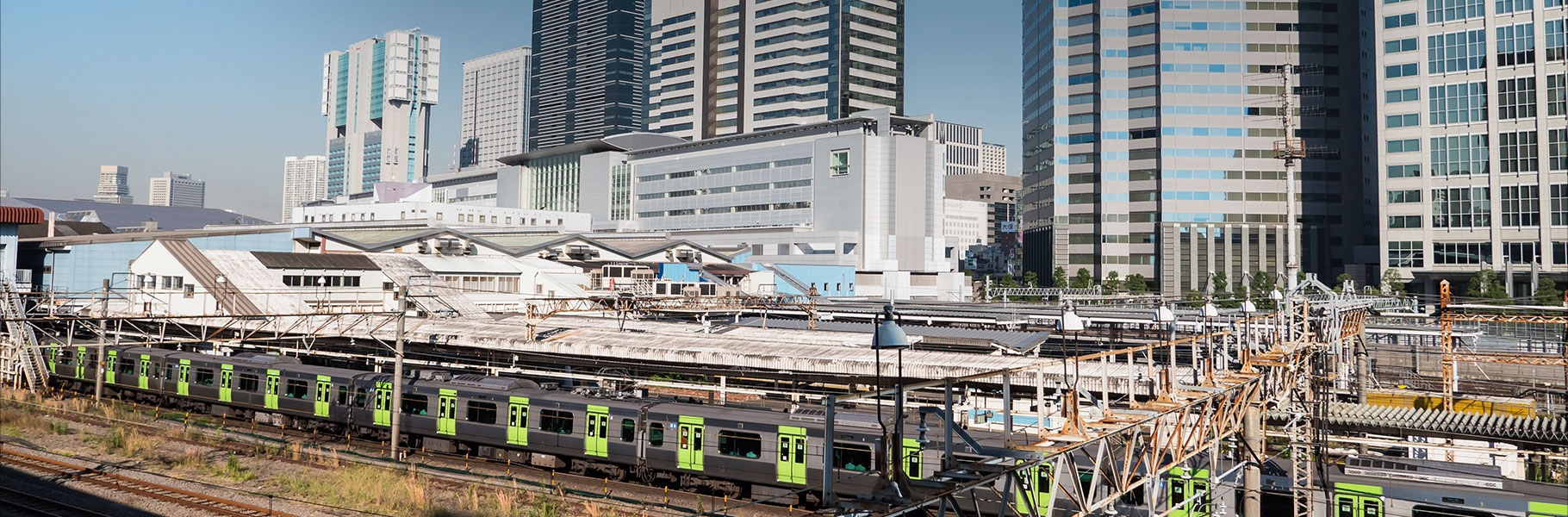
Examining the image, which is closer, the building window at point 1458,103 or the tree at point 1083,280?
the building window at point 1458,103

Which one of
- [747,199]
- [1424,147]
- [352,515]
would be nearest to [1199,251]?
[1424,147]

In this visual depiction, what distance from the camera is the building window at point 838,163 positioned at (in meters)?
112

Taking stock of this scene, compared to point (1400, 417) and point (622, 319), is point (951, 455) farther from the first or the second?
point (622, 319)

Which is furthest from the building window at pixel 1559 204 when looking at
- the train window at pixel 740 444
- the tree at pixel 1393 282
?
the train window at pixel 740 444

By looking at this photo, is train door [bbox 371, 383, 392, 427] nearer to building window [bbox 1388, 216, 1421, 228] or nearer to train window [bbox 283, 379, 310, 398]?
train window [bbox 283, 379, 310, 398]

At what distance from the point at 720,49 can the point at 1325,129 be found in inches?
3528

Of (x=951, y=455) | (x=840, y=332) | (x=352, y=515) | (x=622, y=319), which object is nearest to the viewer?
(x=951, y=455)

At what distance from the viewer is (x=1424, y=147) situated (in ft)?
266

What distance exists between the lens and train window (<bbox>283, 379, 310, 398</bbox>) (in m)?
32.3

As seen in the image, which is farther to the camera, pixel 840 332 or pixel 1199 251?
pixel 1199 251

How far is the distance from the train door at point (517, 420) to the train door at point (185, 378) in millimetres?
16382

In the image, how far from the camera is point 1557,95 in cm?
7425

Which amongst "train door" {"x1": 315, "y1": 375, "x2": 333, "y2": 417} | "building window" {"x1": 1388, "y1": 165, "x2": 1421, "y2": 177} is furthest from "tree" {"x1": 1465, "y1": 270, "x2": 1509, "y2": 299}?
"train door" {"x1": 315, "y1": 375, "x2": 333, "y2": 417}

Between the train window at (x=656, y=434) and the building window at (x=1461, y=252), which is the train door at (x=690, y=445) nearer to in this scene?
the train window at (x=656, y=434)
